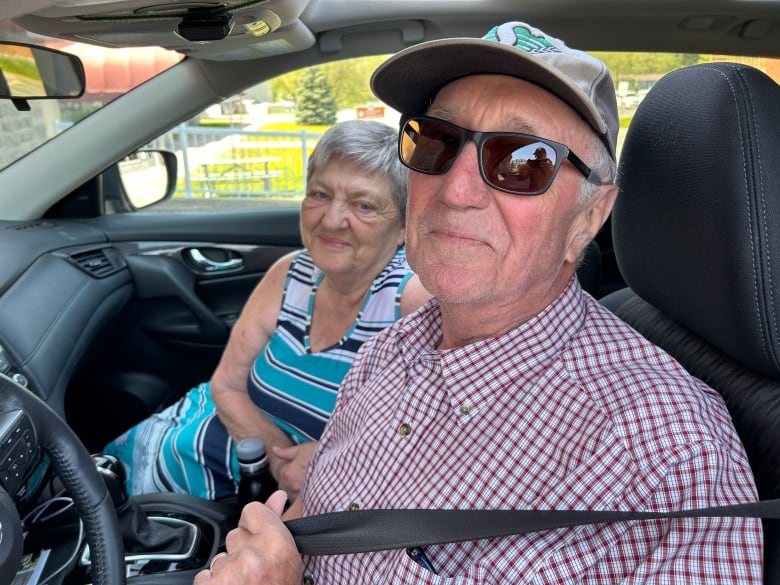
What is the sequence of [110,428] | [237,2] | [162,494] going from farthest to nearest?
[110,428]
[162,494]
[237,2]

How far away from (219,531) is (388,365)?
1.98ft

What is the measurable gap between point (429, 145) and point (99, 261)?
1717 mm

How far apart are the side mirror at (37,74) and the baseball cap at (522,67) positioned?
942 mm

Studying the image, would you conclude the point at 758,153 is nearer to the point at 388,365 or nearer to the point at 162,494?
the point at 388,365

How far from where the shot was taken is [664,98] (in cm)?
127

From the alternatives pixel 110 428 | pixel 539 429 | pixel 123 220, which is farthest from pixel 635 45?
pixel 110 428

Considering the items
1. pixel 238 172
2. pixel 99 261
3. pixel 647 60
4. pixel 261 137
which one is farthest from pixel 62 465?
pixel 261 137

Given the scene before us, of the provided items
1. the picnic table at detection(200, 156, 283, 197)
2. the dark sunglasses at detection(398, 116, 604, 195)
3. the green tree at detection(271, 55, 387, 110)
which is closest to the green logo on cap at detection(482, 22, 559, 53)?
the dark sunglasses at detection(398, 116, 604, 195)

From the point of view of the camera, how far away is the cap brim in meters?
1.15

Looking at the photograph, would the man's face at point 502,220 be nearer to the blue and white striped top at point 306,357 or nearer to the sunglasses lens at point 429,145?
the sunglasses lens at point 429,145

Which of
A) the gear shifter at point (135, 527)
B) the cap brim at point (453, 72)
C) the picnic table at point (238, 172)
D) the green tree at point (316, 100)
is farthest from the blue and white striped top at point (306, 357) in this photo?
the picnic table at point (238, 172)

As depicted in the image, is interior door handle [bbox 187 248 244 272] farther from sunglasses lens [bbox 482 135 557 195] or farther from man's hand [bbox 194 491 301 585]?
sunglasses lens [bbox 482 135 557 195]

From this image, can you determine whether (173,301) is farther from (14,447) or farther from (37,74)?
(14,447)

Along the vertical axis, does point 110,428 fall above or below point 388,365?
below
